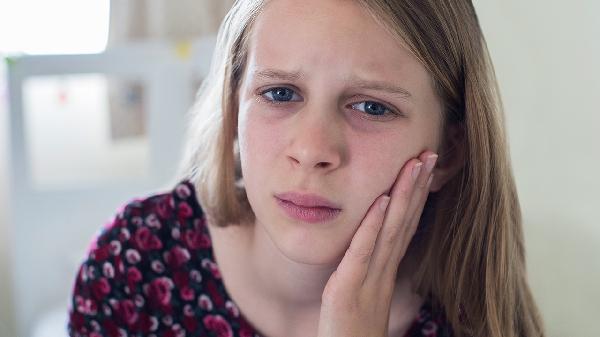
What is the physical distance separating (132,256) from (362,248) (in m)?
0.38

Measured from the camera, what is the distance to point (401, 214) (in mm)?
904

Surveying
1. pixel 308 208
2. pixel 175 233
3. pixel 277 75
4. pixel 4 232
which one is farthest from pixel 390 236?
pixel 4 232

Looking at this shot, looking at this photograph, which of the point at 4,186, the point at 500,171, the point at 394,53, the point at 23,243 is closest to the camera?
the point at 394,53

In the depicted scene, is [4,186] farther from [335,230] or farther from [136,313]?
[335,230]

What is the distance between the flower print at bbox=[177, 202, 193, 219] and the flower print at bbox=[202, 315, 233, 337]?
0.54 ft

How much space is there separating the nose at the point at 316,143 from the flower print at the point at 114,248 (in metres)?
0.37

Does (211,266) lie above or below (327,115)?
below

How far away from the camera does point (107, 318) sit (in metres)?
1.04

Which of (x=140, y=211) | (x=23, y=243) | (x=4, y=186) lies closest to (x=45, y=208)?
(x=23, y=243)

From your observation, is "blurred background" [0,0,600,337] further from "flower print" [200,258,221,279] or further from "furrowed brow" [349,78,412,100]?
"flower print" [200,258,221,279]

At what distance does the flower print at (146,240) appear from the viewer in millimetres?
1087

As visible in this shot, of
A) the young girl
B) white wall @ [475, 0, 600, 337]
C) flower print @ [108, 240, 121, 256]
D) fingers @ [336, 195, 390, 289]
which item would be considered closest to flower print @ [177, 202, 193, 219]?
the young girl

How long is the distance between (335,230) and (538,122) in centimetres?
41

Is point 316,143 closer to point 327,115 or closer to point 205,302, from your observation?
point 327,115
